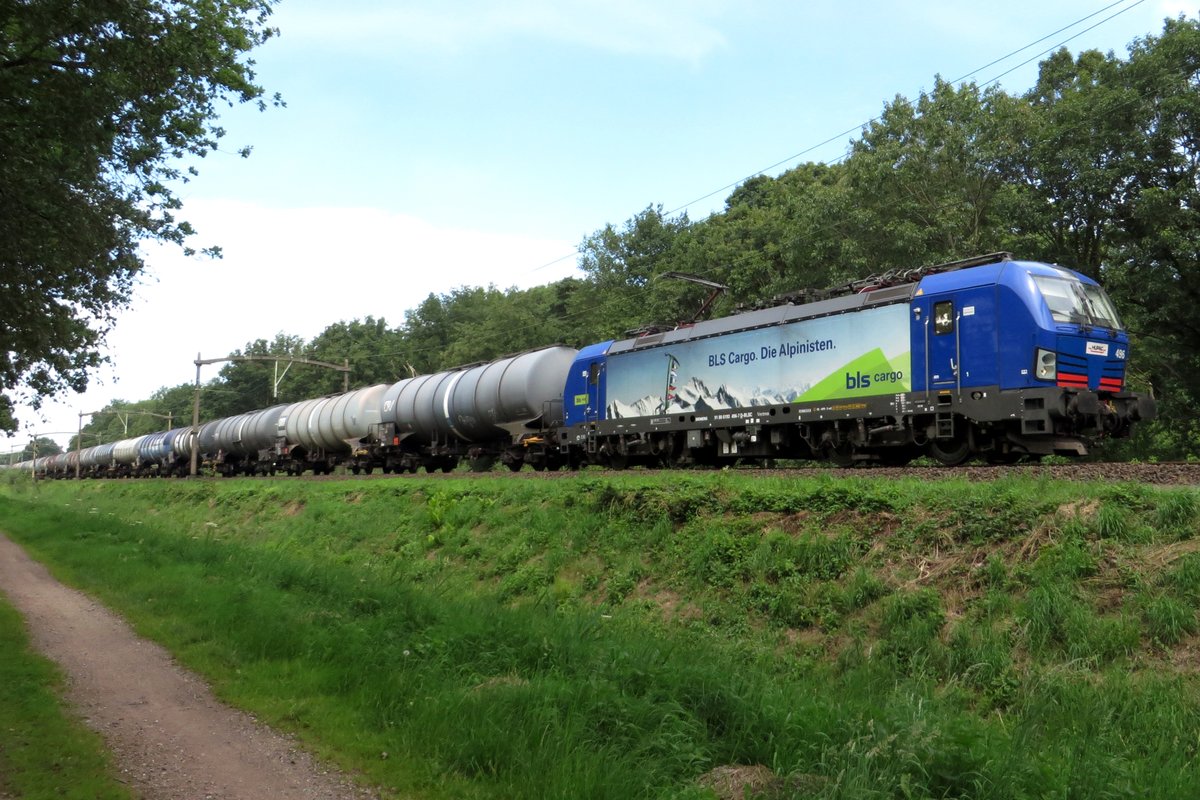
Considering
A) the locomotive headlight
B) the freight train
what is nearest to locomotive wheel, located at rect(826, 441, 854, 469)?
the freight train

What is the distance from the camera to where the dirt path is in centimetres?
567

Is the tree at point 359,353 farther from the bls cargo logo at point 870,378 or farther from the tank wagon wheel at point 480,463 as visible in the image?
the bls cargo logo at point 870,378

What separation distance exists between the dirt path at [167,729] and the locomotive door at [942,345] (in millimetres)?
11339

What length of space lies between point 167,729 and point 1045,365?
12.2 metres

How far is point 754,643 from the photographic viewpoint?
32.0 ft

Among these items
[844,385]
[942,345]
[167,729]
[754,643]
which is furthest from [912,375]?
[167,729]

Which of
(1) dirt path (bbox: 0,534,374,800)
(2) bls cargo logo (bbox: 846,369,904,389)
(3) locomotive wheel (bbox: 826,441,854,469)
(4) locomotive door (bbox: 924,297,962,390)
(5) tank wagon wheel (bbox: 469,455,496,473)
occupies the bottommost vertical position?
(1) dirt path (bbox: 0,534,374,800)

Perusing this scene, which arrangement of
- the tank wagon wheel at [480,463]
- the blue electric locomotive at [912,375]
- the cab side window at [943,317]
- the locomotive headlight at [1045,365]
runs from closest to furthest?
the locomotive headlight at [1045,365], the blue electric locomotive at [912,375], the cab side window at [943,317], the tank wagon wheel at [480,463]

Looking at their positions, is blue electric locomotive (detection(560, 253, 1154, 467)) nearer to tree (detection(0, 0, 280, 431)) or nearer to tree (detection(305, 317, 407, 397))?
tree (detection(0, 0, 280, 431))

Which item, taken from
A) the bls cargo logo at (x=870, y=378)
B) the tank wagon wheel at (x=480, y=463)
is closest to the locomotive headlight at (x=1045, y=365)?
the bls cargo logo at (x=870, y=378)

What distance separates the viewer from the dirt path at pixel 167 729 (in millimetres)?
5668

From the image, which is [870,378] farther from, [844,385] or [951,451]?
[951,451]

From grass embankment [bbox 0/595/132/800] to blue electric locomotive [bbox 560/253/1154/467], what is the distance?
40.1ft

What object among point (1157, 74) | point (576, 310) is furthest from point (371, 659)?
point (576, 310)
